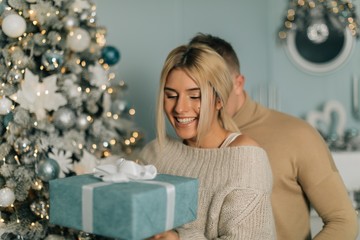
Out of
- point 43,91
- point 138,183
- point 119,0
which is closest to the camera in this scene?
point 138,183

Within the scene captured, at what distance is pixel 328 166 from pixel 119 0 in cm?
201

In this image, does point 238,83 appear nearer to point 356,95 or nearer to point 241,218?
point 241,218

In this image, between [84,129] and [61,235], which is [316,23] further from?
[61,235]

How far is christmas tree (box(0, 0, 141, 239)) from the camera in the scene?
233cm

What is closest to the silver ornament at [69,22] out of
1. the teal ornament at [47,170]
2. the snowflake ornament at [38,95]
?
the snowflake ornament at [38,95]

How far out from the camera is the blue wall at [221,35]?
11.5 ft

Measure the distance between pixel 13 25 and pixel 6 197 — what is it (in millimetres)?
759

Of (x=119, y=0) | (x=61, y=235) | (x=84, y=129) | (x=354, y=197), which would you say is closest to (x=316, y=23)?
(x=354, y=197)

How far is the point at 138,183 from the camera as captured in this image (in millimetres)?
1308

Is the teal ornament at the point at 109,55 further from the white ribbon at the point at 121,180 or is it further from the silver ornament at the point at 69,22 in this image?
the white ribbon at the point at 121,180

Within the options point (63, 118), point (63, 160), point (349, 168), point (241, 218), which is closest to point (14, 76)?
point (63, 118)

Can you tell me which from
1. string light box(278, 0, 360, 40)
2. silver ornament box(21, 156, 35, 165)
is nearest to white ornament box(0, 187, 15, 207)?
silver ornament box(21, 156, 35, 165)

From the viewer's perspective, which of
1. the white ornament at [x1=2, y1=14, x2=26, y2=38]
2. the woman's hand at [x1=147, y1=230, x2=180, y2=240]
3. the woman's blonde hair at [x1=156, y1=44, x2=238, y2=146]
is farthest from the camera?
the white ornament at [x1=2, y1=14, x2=26, y2=38]

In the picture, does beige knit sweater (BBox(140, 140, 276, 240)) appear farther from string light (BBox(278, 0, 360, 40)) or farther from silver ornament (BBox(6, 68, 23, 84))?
string light (BBox(278, 0, 360, 40))
